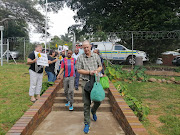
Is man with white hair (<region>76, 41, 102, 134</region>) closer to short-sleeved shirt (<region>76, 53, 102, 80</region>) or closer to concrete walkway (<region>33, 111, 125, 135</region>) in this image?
short-sleeved shirt (<region>76, 53, 102, 80</region>)

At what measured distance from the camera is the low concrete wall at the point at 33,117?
2.96 m

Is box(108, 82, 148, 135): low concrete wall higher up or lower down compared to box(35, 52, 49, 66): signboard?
lower down

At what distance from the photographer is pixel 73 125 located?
381cm

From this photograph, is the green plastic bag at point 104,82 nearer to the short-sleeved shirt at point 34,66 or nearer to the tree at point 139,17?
the short-sleeved shirt at point 34,66

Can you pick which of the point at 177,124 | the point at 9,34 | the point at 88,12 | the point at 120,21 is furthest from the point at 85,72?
the point at 9,34

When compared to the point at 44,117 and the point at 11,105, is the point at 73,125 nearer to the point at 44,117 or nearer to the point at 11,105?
the point at 44,117

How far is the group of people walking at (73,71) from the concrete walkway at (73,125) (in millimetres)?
220

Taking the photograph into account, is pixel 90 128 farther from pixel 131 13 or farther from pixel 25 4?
pixel 25 4

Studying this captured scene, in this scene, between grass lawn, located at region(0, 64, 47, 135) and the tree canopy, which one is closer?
grass lawn, located at region(0, 64, 47, 135)

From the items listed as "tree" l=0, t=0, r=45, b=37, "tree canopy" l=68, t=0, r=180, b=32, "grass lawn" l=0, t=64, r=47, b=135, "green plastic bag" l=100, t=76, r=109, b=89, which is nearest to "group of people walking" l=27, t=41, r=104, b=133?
"green plastic bag" l=100, t=76, r=109, b=89

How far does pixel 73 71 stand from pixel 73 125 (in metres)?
1.51

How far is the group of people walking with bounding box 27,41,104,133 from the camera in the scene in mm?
3412

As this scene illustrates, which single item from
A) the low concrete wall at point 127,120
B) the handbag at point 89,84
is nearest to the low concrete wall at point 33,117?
the handbag at point 89,84

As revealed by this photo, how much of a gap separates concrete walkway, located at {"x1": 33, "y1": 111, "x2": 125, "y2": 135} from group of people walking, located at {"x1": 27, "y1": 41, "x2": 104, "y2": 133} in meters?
0.22
